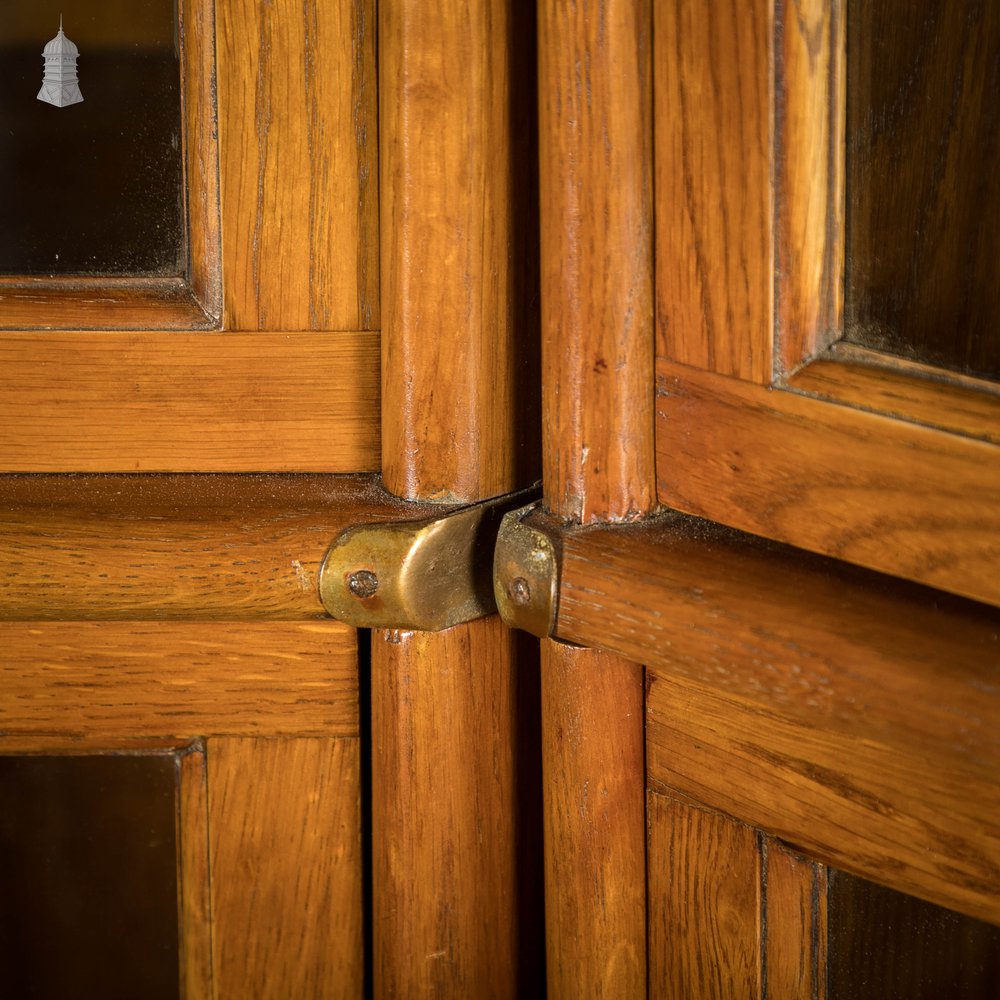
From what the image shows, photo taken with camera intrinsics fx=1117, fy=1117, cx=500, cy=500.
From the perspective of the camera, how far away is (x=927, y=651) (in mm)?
391

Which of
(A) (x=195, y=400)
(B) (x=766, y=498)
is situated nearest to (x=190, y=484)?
(A) (x=195, y=400)

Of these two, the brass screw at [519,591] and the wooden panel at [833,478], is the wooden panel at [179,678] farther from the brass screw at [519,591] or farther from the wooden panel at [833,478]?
the wooden panel at [833,478]

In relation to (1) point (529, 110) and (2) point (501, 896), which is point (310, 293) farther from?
(2) point (501, 896)

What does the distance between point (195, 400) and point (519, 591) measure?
201mm

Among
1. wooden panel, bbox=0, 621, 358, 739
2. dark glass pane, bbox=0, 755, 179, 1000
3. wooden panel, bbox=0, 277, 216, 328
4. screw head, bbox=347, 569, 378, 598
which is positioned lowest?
dark glass pane, bbox=0, 755, 179, 1000

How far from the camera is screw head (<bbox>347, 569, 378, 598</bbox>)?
0.52 metres

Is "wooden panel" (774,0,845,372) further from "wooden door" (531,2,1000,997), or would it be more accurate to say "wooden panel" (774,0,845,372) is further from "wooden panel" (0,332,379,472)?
"wooden panel" (0,332,379,472)

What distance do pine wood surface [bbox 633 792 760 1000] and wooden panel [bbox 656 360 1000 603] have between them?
5.6 inches

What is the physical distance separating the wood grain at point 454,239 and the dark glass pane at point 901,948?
0.82ft

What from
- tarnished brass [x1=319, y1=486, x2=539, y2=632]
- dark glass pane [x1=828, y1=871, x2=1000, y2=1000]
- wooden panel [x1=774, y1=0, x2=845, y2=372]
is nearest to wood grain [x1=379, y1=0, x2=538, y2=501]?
tarnished brass [x1=319, y1=486, x2=539, y2=632]

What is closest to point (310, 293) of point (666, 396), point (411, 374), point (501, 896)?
point (411, 374)

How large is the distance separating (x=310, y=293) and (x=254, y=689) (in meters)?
0.20

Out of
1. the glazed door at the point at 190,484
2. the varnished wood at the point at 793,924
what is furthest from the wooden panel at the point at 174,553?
the varnished wood at the point at 793,924

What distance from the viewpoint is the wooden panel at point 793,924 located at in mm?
477
